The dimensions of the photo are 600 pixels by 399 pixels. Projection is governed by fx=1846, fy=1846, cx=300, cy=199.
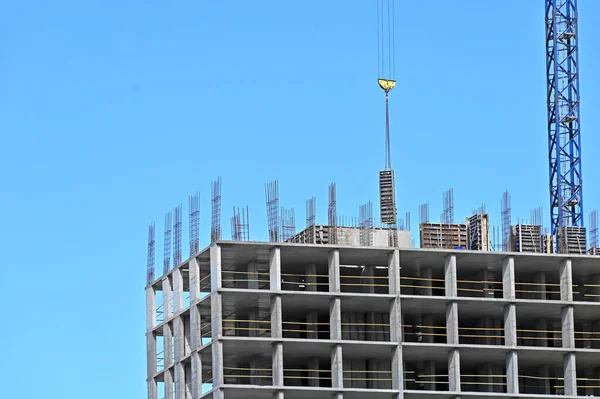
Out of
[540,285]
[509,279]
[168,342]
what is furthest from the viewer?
[168,342]

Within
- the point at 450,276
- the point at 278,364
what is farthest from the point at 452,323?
the point at 278,364

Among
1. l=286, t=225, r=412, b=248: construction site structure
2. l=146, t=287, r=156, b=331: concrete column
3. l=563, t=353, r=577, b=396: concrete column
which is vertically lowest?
l=563, t=353, r=577, b=396: concrete column

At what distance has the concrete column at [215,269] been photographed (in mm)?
134875

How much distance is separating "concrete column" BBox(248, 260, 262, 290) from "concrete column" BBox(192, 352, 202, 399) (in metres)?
6.53

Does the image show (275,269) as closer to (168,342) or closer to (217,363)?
(217,363)

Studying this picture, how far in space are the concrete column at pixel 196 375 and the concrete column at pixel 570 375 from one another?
27893 millimetres

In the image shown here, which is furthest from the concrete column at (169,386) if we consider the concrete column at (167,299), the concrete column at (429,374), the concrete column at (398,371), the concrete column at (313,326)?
the concrete column at (429,374)

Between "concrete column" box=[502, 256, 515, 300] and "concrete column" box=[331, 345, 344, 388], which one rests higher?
"concrete column" box=[502, 256, 515, 300]

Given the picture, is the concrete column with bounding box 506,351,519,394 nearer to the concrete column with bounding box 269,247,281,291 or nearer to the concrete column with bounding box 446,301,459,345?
the concrete column with bounding box 446,301,459,345

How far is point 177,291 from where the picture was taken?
143 meters

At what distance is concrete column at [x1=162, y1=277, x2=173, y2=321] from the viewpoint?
479 feet

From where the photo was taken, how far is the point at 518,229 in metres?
146

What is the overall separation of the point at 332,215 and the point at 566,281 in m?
18.8

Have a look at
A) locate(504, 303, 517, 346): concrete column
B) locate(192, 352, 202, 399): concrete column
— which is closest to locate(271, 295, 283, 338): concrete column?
locate(192, 352, 202, 399): concrete column
